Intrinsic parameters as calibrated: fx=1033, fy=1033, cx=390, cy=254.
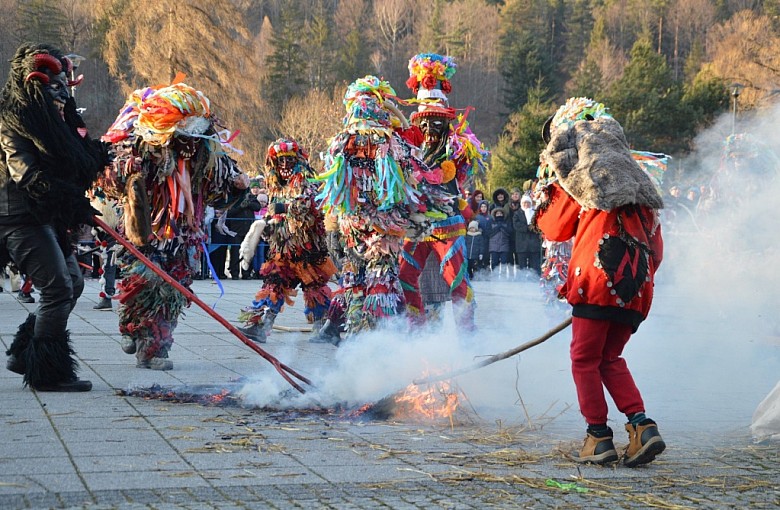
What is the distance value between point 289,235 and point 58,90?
3.62 m

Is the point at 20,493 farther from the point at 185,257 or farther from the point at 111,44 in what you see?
the point at 111,44

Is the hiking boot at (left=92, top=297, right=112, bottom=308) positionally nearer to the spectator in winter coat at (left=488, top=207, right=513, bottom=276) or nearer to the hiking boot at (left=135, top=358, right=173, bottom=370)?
the hiking boot at (left=135, top=358, right=173, bottom=370)

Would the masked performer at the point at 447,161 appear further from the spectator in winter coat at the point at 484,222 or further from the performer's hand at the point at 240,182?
the spectator in winter coat at the point at 484,222

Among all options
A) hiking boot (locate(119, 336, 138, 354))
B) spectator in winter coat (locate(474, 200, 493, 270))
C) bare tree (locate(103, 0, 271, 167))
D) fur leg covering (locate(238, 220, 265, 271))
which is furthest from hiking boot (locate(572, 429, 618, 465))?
bare tree (locate(103, 0, 271, 167))

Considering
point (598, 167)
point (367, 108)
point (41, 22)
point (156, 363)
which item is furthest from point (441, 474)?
point (41, 22)

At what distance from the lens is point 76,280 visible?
6.59m

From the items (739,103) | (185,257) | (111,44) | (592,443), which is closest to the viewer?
(592,443)

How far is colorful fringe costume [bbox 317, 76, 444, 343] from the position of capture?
24.5 feet

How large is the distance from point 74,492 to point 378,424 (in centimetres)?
202

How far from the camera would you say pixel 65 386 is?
21.2ft

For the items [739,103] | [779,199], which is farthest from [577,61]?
[779,199]

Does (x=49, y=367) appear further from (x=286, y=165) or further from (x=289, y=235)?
(x=286, y=165)

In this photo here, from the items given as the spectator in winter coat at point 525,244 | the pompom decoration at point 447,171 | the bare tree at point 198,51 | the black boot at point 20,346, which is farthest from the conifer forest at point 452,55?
the black boot at point 20,346

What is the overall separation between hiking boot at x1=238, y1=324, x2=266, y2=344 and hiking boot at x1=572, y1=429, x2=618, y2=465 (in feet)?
16.2
